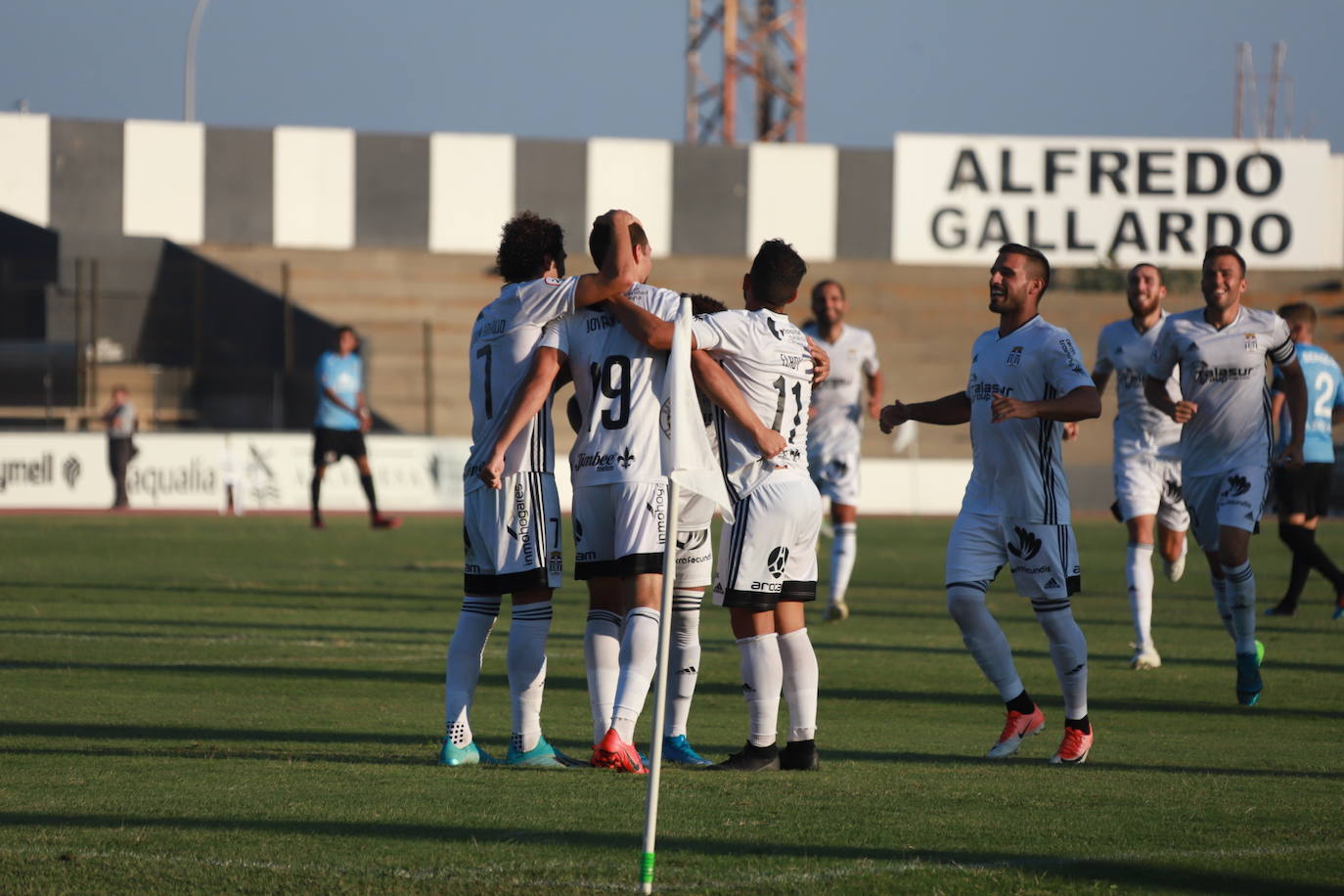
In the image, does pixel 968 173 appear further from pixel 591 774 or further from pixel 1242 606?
pixel 591 774

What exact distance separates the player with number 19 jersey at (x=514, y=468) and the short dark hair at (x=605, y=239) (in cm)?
14

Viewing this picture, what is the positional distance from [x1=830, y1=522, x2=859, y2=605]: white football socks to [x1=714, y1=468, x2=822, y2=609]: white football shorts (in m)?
6.69

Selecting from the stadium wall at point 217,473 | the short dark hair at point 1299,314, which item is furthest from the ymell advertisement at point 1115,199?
the short dark hair at point 1299,314

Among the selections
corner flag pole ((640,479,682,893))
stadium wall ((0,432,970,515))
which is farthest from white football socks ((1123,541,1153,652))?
stadium wall ((0,432,970,515))

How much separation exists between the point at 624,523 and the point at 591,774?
3.14ft

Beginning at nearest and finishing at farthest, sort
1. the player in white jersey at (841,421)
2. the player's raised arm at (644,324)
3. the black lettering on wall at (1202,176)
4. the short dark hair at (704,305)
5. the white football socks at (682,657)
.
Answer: the player's raised arm at (644,324) < the white football socks at (682,657) < the short dark hair at (704,305) < the player in white jersey at (841,421) < the black lettering on wall at (1202,176)

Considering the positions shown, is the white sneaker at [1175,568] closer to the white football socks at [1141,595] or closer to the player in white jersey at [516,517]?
the white football socks at [1141,595]

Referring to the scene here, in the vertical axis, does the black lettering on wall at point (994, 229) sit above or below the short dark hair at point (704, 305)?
above

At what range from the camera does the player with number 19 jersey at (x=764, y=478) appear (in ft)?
22.1

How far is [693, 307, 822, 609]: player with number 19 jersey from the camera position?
6.73 meters

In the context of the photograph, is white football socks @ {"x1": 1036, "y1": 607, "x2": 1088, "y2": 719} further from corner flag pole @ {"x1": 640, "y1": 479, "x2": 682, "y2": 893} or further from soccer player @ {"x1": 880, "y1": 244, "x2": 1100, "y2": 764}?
corner flag pole @ {"x1": 640, "y1": 479, "x2": 682, "y2": 893}

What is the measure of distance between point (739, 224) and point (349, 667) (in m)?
38.4

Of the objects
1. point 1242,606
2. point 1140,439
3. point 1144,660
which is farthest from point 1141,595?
point 1242,606

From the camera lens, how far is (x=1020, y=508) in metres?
7.48
